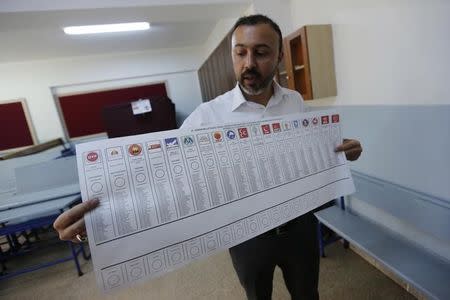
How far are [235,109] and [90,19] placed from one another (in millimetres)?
2032

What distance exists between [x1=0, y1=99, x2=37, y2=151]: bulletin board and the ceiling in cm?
79

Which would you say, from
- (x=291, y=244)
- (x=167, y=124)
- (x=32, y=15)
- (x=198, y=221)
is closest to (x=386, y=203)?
(x=291, y=244)

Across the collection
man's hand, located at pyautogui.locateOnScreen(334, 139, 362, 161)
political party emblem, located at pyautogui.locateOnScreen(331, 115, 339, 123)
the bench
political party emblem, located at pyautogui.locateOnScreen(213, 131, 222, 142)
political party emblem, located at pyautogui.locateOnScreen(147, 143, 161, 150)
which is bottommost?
the bench

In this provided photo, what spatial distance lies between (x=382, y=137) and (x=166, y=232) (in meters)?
1.56

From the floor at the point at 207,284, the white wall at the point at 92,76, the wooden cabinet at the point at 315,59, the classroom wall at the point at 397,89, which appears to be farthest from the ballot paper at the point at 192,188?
the white wall at the point at 92,76

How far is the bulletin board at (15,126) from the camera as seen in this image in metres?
4.49

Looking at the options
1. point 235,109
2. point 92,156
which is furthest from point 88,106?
point 92,156

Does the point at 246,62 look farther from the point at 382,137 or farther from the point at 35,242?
the point at 35,242

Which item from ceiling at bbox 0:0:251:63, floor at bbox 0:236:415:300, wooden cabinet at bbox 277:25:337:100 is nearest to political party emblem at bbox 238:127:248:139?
wooden cabinet at bbox 277:25:337:100

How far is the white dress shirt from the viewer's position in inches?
39.3

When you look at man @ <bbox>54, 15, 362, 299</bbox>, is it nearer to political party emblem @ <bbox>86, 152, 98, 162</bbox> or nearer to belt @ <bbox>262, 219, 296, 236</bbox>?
belt @ <bbox>262, 219, 296, 236</bbox>

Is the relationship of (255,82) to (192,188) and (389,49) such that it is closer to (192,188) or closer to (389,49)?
(192,188)

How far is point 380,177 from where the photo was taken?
167 cm

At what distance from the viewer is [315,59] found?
6.13 ft
